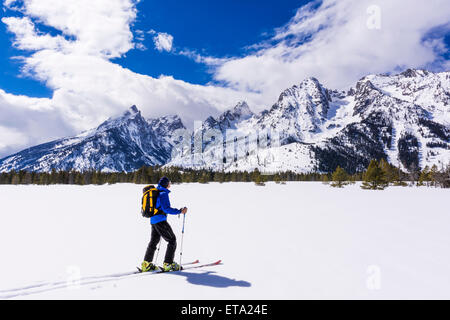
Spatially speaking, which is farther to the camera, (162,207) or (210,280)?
(162,207)

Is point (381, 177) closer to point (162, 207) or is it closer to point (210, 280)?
point (210, 280)

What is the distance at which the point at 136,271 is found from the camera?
23.6 ft

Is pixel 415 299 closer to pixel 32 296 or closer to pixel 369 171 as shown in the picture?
pixel 32 296

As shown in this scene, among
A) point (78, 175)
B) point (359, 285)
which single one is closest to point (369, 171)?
point (359, 285)

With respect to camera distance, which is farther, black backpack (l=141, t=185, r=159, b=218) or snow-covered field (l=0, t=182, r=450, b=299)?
black backpack (l=141, t=185, r=159, b=218)

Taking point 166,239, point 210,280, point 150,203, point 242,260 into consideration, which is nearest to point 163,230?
point 166,239

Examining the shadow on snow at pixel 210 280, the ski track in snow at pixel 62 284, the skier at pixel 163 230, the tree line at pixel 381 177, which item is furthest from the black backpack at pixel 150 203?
the tree line at pixel 381 177

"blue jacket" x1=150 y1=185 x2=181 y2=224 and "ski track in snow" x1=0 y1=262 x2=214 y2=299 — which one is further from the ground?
"blue jacket" x1=150 y1=185 x2=181 y2=224

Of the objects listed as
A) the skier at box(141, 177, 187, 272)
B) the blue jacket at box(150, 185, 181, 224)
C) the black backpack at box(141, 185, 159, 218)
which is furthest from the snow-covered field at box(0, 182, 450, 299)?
the black backpack at box(141, 185, 159, 218)

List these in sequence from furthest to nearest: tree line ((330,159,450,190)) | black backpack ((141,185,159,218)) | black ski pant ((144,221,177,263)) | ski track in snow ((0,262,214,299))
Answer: tree line ((330,159,450,190)), black ski pant ((144,221,177,263)), black backpack ((141,185,159,218)), ski track in snow ((0,262,214,299))

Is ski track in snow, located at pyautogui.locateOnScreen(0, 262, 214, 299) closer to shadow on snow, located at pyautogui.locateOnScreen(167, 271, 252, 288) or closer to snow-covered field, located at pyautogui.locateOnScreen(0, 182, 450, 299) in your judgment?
snow-covered field, located at pyautogui.locateOnScreen(0, 182, 450, 299)

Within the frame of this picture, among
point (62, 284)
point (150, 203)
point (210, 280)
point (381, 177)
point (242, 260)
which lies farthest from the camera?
point (381, 177)

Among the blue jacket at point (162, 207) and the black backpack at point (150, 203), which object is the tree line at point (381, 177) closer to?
the blue jacket at point (162, 207)
